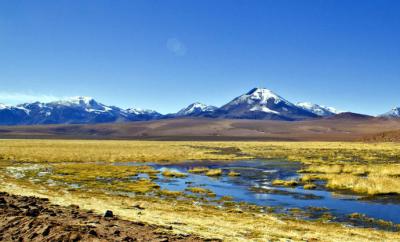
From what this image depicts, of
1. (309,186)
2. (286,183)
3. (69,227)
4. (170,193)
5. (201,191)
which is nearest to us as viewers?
(69,227)

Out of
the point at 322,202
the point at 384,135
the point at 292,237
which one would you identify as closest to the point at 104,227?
the point at 292,237

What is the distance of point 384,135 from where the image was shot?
158500 millimetres

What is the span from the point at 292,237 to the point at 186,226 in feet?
16.6

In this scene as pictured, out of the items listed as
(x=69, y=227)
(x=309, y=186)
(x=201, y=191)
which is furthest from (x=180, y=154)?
(x=69, y=227)

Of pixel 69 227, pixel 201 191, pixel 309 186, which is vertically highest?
pixel 69 227

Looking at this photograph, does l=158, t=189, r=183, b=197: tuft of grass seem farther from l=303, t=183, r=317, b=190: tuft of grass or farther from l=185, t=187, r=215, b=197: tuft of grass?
l=303, t=183, r=317, b=190: tuft of grass

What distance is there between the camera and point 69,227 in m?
16.4

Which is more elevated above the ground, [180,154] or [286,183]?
[180,154]

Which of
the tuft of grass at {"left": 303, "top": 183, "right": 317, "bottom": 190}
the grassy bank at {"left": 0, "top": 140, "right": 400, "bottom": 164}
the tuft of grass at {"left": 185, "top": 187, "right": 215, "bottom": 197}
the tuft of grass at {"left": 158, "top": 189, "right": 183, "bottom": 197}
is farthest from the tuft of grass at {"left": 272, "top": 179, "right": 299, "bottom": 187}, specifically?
the grassy bank at {"left": 0, "top": 140, "right": 400, "bottom": 164}

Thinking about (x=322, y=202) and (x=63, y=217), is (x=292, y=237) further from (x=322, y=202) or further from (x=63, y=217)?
(x=322, y=202)

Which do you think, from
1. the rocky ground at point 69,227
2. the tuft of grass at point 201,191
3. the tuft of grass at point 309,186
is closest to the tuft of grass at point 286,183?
the tuft of grass at point 309,186

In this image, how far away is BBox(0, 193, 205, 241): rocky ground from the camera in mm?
15609

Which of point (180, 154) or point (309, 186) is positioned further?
point (180, 154)

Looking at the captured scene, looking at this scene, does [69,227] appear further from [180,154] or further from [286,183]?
[180,154]
